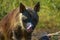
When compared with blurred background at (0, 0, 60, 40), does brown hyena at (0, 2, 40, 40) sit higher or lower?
higher

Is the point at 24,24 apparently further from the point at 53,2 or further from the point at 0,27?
the point at 53,2

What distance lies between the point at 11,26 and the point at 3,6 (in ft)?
8.75

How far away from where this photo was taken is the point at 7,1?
10141mm

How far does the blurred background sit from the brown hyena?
1.87m

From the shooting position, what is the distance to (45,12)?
10203 mm

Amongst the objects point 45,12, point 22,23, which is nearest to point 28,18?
point 22,23

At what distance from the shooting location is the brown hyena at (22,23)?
700 centimetres

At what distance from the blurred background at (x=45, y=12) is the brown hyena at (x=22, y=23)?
1.87 m

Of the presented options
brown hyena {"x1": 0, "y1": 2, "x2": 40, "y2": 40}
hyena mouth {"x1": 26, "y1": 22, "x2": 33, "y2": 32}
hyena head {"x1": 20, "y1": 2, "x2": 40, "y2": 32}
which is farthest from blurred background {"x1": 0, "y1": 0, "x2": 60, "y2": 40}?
hyena mouth {"x1": 26, "y1": 22, "x2": 33, "y2": 32}

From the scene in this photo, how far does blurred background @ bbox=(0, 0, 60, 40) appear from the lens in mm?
9516

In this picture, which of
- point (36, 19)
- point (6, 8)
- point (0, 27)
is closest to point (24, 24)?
point (36, 19)

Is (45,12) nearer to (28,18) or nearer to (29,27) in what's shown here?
(28,18)

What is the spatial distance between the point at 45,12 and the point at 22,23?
10.6 feet

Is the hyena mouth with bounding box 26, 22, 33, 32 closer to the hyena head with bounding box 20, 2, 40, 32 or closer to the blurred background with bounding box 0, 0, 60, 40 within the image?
the hyena head with bounding box 20, 2, 40, 32
